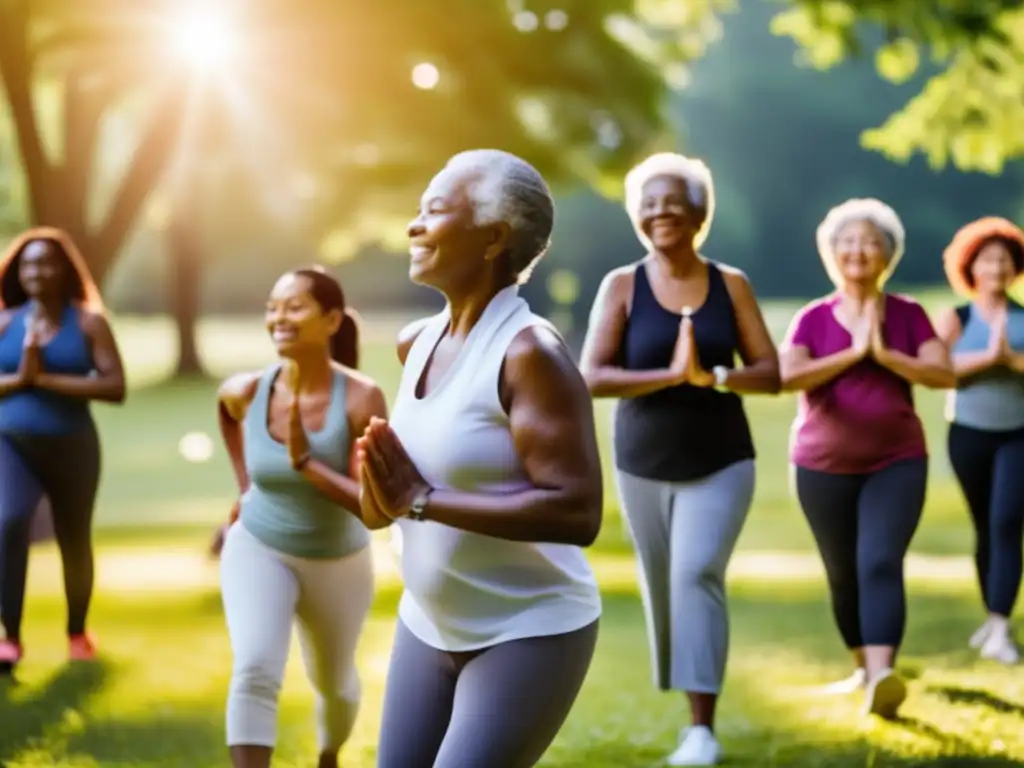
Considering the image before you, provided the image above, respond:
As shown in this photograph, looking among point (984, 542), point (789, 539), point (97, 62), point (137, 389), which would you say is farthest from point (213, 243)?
point (984, 542)

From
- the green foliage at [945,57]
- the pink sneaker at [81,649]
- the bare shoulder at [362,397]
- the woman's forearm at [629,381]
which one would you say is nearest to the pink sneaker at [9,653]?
the pink sneaker at [81,649]

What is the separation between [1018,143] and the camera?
39.7 feet

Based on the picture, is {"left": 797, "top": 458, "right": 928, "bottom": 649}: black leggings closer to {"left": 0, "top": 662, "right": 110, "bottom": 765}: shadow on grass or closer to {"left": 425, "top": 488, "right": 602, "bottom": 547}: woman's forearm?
{"left": 0, "top": 662, "right": 110, "bottom": 765}: shadow on grass

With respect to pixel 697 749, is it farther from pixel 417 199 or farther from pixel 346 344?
pixel 417 199

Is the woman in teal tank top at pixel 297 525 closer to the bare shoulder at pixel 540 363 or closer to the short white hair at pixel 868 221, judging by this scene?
the bare shoulder at pixel 540 363

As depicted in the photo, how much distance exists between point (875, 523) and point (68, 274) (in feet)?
11.5

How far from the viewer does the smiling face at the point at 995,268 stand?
23.3 ft

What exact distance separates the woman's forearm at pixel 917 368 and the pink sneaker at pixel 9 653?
3851 mm

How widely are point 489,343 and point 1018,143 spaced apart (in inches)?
399

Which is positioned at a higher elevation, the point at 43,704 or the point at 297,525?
the point at 297,525

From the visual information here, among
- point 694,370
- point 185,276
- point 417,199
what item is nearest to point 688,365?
point 694,370

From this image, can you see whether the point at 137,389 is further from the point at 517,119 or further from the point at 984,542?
the point at 984,542

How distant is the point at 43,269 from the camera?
6656 mm

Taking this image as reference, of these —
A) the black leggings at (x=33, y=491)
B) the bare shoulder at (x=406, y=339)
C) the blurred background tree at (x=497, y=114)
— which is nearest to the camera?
the bare shoulder at (x=406, y=339)
